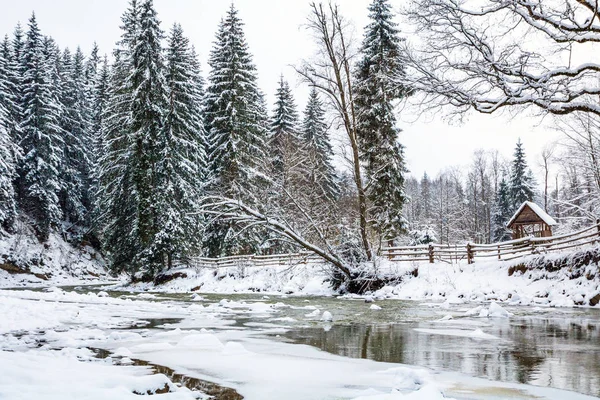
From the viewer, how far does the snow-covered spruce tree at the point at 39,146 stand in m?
38.8

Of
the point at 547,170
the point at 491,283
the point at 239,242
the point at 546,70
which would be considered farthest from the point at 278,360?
the point at 547,170

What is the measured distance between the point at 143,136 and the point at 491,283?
23191 mm

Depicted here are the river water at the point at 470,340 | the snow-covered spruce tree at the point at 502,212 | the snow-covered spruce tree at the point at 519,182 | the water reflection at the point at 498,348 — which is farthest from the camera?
the snow-covered spruce tree at the point at 502,212

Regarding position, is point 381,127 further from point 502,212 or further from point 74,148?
point 502,212

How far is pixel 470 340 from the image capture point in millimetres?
7660

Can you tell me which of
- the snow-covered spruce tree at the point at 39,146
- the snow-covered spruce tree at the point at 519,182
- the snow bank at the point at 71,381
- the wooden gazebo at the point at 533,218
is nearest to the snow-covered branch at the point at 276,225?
the snow bank at the point at 71,381

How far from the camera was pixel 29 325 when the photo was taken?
9336 millimetres

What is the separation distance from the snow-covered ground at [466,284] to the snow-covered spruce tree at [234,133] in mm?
8647

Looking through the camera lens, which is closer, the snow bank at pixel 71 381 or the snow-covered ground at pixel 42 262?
the snow bank at pixel 71 381

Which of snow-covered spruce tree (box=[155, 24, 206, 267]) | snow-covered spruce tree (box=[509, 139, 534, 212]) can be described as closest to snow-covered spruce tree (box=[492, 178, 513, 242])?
snow-covered spruce tree (box=[509, 139, 534, 212])

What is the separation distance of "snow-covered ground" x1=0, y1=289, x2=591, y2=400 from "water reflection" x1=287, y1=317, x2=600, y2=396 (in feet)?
1.45

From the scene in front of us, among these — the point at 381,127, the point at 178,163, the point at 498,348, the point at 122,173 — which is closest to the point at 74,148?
the point at 122,173

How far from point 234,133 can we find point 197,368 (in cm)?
2948

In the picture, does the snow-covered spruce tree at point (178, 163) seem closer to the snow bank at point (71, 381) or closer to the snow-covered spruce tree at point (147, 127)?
the snow-covered spruce tree at point (147, 127)
